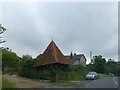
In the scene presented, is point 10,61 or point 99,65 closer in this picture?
point 10,61

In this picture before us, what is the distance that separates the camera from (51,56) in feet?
143

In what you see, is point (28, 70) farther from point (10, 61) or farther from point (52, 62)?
point (52, 62)

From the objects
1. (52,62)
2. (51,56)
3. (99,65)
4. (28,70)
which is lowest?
(28,70)

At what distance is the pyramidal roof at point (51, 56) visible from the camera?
42.8 metres

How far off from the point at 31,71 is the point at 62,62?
21.9 feet

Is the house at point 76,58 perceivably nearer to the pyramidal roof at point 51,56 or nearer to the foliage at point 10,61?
the foliage at point 10,61

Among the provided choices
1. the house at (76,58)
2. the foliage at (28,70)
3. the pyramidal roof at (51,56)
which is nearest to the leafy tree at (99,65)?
the house at (76,58)

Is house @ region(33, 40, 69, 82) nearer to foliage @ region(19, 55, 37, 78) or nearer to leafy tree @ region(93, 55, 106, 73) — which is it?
foliage @ region(19, 55, 37, 78)

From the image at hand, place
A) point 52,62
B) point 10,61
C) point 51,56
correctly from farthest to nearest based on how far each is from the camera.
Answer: point 10,61 → point 51,56 → point 52,62

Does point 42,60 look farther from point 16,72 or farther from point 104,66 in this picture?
point 104,66

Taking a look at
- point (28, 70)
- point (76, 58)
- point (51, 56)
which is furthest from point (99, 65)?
point (51, 56)

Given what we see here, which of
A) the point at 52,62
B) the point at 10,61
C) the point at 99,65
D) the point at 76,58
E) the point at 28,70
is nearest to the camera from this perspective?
the point at 52,62

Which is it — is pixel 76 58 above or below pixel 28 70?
above

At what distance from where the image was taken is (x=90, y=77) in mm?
55031
